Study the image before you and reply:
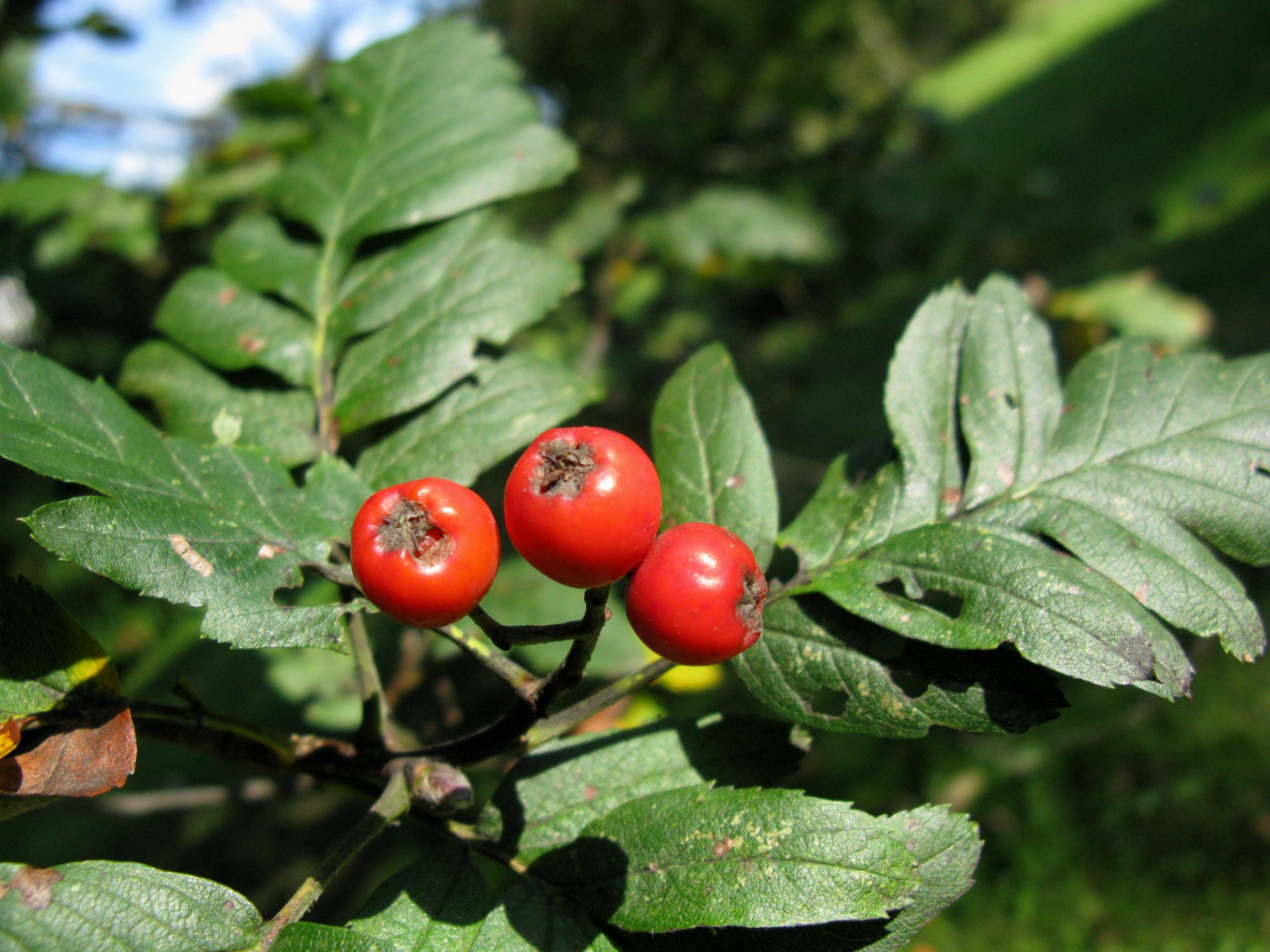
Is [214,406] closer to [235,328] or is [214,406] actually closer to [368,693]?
[235,328]

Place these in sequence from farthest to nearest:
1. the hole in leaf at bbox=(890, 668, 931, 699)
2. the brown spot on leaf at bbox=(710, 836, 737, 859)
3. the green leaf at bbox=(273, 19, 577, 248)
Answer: the green leaf at bbox=(273, 19, 577, 248) → the hole in leaf at bbox=(890, 668, 931, 699) → the brown spot on leaf at bbox=(710, 836, 737, 859)

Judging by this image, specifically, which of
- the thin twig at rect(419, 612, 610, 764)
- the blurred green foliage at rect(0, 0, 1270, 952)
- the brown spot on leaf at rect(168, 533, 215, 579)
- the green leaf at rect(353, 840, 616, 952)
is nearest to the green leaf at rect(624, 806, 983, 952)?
the green leaf at rect(353, 840, 616, 952)

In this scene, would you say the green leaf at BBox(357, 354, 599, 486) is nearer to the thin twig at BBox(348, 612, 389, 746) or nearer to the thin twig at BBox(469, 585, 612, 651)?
the thin twig at BBox(348, 612, 389, 746)

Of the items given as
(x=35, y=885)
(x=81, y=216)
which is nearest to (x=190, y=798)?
(x=35, y=885)

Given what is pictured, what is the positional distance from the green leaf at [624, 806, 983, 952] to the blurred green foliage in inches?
40.5

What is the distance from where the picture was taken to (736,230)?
12.5 ft

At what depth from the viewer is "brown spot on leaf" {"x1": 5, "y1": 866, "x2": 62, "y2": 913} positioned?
1.12m

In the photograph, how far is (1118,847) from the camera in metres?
3.31

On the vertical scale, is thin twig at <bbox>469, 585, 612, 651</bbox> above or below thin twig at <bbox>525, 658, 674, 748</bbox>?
above

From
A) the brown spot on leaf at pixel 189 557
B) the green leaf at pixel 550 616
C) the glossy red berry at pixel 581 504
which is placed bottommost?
the green leaf at pixel 550 616

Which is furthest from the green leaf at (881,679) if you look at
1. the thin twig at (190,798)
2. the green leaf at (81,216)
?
the green leaf at (81,216)

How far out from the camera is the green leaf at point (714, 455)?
1532 millimetres

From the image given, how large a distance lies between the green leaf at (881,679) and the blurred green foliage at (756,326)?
90 cm

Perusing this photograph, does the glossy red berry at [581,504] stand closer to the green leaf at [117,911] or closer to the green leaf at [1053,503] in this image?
the green leaf at [1053,503]
